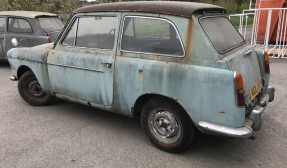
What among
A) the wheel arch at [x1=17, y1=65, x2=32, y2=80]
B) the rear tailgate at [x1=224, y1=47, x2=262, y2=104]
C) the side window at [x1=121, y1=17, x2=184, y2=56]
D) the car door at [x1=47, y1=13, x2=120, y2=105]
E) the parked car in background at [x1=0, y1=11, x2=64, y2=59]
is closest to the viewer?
the rear tailgate at [x1=224, y1=47, x2=262, y2=104]

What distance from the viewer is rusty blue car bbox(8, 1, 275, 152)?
3281 mm

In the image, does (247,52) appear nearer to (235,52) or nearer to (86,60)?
(235,52)

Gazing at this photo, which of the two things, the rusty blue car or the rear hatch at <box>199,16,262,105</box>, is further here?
the rear hatch at <box>199,16,262,105</box>

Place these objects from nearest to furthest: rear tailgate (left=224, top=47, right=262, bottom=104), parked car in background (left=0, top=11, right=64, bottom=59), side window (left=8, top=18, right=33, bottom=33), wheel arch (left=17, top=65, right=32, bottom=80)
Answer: rear tailgate (left=224, top=47, right=262, bottom=104)
wheel arch (left=17, top=65, right=32, bottom=80)
parked car in background (left=0, top=11, right=64, bottom=59)
side window (left=8, top=18, right=33, bottom=33)

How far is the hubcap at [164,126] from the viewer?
147 inches

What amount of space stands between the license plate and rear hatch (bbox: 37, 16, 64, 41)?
5658 mm

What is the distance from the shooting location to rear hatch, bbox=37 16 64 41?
8.10 metres

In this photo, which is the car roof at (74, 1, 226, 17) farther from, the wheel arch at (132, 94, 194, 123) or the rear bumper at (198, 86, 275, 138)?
the rear bumper at (198, 86, 275, 138)

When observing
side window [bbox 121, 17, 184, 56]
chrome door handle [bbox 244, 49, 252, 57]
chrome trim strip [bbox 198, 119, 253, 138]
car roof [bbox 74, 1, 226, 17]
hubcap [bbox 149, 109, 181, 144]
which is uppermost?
car roof [bbox 74, 1, 226, 17]

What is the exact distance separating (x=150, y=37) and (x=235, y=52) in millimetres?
1074

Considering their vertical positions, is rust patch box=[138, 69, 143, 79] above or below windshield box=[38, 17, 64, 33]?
below

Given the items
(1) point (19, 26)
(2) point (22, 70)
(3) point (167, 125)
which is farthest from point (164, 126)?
(1) point (19, 26)

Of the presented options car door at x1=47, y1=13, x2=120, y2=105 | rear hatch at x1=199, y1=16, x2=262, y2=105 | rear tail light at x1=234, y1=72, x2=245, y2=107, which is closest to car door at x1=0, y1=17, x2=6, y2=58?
car door at x1=47, y1=13, x2=120, y2=105

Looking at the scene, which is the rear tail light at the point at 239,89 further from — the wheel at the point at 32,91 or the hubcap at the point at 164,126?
the wheel at the point at 32,91
